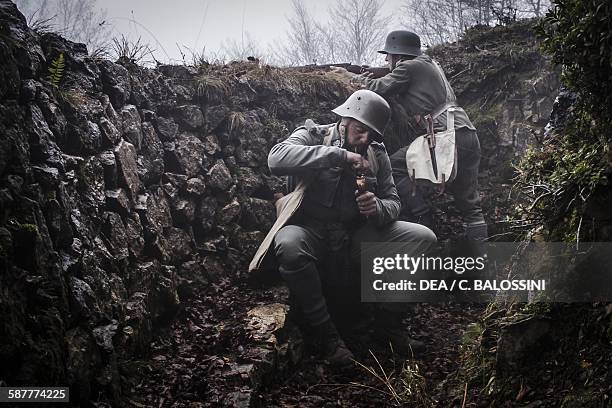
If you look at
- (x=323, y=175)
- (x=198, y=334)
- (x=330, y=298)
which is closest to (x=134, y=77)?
(x=323, y=175)

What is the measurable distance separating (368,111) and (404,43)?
65.5 inches

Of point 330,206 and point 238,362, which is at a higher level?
point 330,206

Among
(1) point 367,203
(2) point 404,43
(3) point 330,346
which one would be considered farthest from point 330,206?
(2) point 404,43

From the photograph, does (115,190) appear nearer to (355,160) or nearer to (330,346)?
(355,160)

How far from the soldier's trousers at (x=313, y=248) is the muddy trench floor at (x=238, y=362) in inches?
15.6

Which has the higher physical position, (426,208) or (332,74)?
(332,74)

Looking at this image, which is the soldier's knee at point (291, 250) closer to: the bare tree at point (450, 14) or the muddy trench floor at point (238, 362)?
the muddy trench floor at point (238, 362)

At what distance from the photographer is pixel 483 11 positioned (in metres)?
13.4

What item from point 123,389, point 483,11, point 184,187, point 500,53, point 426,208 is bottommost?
point 123,389

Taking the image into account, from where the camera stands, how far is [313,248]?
466cm

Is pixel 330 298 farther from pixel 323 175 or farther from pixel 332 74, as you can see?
pixel 332 74

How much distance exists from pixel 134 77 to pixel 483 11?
1130 centimetres

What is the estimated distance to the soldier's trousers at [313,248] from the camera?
4.46 meters


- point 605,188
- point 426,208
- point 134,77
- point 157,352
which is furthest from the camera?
point 426,208
